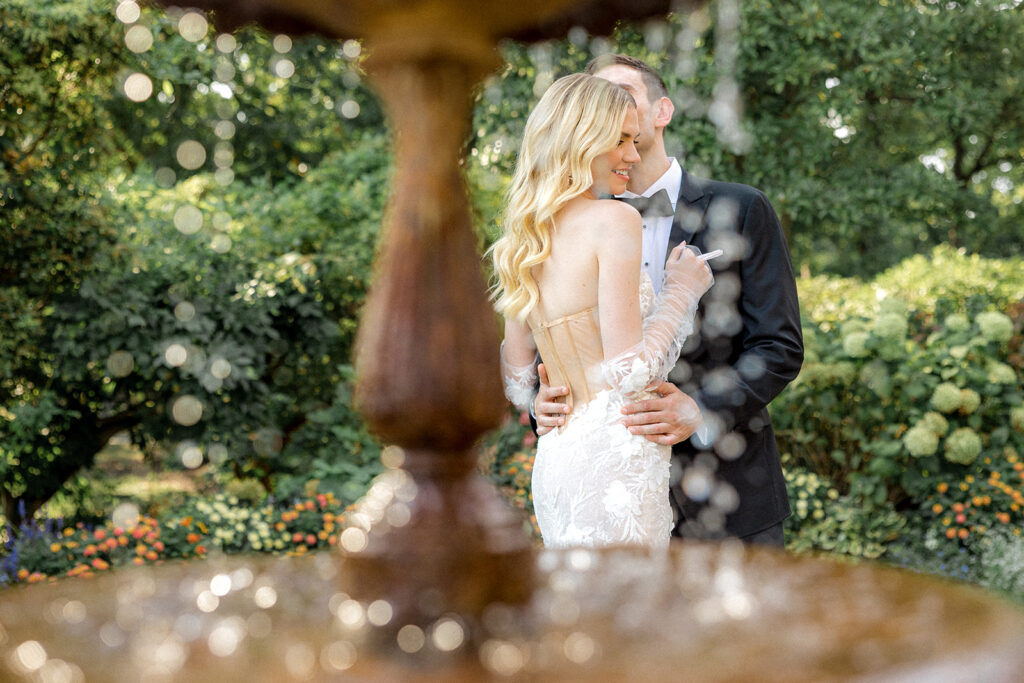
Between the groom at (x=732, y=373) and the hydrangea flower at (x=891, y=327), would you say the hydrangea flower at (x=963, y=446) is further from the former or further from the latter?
the groom at (x=732, y=373)

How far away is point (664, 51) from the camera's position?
33.8ft

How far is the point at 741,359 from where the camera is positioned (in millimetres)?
3021

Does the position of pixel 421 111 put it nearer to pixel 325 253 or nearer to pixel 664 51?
pixel 325 253

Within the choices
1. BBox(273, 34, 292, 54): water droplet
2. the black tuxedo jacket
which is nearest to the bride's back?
the black tuxedo jacket

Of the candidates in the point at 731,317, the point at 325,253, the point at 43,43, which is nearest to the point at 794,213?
the point at 325,253

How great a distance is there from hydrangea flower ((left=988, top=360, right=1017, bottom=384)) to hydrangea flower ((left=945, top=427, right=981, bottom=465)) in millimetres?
414

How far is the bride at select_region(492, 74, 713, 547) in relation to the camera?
2438 mm

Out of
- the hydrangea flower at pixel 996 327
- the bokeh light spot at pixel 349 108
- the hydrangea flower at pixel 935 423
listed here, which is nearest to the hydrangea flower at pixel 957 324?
the hydrangea flower at pixel 996 327

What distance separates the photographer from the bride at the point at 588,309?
8.00 feet

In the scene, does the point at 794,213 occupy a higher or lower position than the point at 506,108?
lower

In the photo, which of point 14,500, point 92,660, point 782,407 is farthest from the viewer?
point 782,407

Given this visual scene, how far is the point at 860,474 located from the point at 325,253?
4.63 meters

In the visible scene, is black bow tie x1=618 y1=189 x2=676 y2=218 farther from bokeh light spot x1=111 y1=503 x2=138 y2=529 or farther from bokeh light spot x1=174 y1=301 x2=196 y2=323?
bokeh light spot x1=174 y1=301 x2=196 y2=323

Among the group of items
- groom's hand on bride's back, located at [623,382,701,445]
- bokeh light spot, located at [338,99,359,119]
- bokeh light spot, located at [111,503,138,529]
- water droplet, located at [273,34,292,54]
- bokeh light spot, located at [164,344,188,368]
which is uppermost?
bokeh light spot, located at [338,99,359,119]
